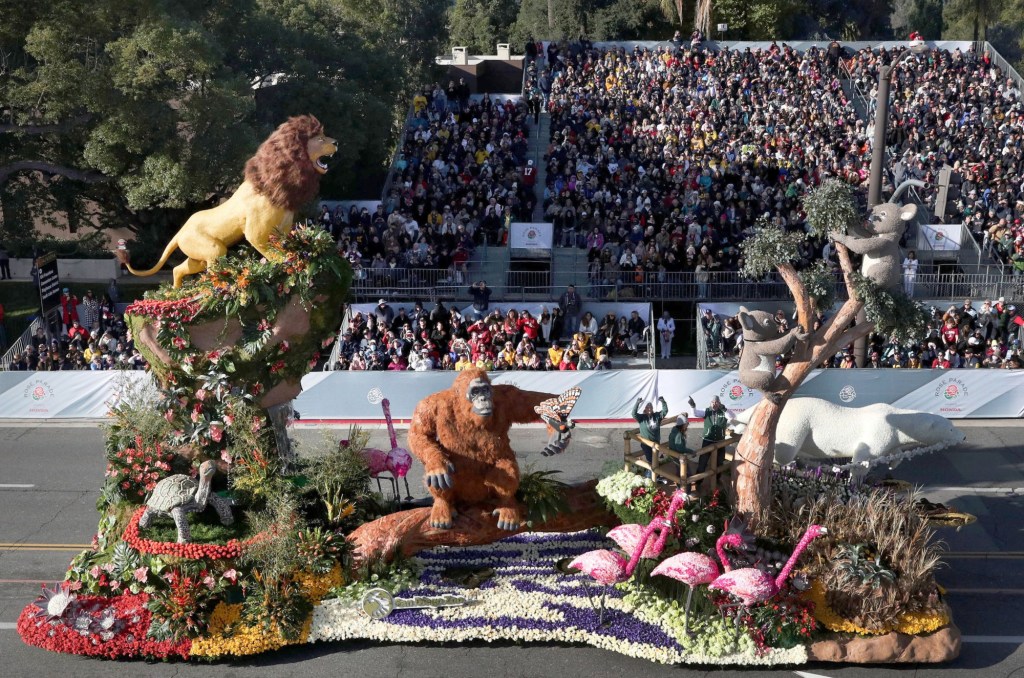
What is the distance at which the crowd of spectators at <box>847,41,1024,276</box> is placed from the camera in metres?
28.9

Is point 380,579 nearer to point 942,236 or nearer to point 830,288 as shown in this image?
point 830,288

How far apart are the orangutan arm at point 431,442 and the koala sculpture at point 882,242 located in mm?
5430

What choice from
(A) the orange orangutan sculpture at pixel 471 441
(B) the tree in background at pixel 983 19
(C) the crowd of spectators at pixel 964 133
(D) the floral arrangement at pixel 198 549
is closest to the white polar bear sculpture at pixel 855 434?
(A) the orange orangutan sculpture at pixel 471 441

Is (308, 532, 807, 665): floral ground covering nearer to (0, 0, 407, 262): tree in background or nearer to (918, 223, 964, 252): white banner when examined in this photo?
(0, 0, 407, 262): tree in background

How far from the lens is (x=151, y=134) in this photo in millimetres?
26875

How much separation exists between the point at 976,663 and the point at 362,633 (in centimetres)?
717

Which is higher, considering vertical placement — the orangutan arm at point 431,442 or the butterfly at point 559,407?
the butterfly at point 559,407

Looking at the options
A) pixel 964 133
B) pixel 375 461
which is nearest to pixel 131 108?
pixel 375 461

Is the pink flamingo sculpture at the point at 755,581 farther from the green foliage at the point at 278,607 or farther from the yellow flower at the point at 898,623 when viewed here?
the green foliage at the point at 278,607

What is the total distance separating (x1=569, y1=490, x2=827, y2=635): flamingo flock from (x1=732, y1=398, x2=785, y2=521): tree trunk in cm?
99

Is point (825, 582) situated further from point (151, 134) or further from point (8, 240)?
point (8, 240)

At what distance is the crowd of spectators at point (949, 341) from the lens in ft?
71.7

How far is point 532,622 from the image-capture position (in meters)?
13.0

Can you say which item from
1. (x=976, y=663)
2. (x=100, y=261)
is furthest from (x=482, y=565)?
(x=100, y=261)
